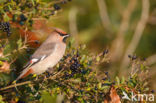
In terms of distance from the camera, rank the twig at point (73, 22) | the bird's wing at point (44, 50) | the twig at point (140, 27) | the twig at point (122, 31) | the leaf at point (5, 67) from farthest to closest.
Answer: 1. the twig at point (122, 31)
2. the twig at point (140, 27)
3. the twig at point (73, 22)
4. the bird's wing at point (44, 50)
5. the leaf at point (5, 67)

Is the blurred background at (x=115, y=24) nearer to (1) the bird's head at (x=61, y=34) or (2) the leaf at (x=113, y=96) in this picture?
(1) the bird's head at (x=61, y=34)

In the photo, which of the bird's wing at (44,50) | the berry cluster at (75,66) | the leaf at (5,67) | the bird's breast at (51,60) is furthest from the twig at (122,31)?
the berry cluster at (75,66)

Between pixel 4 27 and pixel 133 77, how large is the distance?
1.34 meters

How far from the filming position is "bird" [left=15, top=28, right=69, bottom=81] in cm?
401

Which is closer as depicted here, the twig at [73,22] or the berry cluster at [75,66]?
the berry cluster at [75,66]

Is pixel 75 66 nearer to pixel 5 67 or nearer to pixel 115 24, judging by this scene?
pixel 5 67

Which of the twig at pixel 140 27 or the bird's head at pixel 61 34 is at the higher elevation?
the twig at pixel 140 27

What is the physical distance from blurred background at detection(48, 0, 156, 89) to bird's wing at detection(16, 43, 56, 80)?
364 centimetres

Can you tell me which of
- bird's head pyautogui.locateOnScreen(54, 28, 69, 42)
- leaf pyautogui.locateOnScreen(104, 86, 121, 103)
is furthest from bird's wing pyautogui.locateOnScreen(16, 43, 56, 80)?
leaf pyautogui.locateOnScreen(104, 86, 121, 103)

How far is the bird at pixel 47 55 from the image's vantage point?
401 cm

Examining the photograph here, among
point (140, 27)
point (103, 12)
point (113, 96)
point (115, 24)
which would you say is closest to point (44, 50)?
point (113, 96)

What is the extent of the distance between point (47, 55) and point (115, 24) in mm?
5030

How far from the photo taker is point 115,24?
9109 mm

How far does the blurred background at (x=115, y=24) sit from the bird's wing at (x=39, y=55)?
3.64 metres
